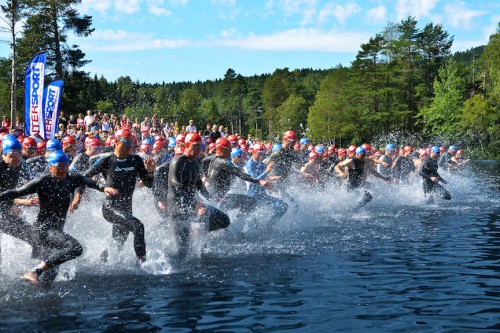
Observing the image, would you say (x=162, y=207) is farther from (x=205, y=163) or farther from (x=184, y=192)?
(x=205, y=163)

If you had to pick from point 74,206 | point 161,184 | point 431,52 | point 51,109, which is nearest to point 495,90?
point 431,52

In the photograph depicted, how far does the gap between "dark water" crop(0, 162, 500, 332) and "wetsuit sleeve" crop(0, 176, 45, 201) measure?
1.20 m

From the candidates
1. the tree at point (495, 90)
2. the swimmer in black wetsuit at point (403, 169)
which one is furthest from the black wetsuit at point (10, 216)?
the tree at point (495, 90)

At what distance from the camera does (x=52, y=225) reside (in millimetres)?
7254

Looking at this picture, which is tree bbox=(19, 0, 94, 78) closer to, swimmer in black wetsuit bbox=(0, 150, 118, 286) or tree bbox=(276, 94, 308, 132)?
swimmer in black wetsuit bbox=(0, 150, 118, 286)

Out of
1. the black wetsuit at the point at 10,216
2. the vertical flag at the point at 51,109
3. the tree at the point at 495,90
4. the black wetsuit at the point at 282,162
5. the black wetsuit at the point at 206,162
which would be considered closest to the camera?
the black wetsuit at the point at 10,216

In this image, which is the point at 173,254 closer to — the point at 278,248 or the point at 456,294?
the point at 278,248

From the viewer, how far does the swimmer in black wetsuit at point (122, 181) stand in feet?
26.8

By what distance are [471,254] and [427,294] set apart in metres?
2.91

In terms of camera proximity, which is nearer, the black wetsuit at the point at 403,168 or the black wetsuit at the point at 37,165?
the black wetsuit at the point at 37,165

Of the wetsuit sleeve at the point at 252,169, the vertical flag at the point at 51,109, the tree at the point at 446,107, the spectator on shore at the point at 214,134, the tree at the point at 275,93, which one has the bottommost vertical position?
the wetsuit sleeve at the point at 252,169

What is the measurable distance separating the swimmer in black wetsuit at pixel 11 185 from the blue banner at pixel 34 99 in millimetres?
10985

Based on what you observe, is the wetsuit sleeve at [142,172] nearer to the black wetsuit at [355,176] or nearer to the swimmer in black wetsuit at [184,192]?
the swimmer in black wetsuit at [184,192]

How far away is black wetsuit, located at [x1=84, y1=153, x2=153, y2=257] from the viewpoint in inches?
322
